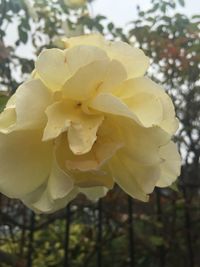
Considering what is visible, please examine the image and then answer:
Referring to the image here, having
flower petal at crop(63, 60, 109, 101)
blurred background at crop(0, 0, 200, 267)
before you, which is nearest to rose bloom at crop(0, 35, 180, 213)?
flower petal at crop(63, 60, 109, 101)

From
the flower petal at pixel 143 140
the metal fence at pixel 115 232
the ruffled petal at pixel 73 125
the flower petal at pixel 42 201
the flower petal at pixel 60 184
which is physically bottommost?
the metal fence at pixel 115 232

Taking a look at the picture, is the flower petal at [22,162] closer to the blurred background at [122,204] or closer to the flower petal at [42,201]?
the flower petal at [42,201]

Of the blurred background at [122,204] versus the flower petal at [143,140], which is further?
the blurred background at [122,204]

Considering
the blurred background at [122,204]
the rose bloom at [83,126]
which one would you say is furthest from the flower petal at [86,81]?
the blurred background at [122,204]

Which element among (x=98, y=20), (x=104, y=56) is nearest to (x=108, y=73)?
(x=104, y=56)

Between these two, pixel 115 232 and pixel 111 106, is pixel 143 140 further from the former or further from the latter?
pixel 115 232

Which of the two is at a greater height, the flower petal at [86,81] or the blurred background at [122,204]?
the flower petal at [86,81]

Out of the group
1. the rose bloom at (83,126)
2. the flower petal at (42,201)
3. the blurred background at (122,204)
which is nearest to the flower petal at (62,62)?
the rose bloom at (83,126)

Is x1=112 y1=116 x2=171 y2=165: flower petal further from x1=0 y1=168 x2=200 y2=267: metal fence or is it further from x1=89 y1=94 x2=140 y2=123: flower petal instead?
x1=0 y1=168 x2=200 y2=267: metal fence
